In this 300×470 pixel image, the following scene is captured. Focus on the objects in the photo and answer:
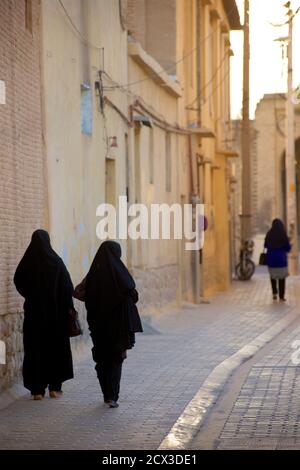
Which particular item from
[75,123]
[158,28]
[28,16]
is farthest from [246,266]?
[28,16]

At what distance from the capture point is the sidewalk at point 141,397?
9172 mm

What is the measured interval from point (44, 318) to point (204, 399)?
164 centimetres

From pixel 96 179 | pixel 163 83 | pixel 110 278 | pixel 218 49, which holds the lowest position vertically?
pixel 110 278

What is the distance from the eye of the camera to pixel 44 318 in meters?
11.3

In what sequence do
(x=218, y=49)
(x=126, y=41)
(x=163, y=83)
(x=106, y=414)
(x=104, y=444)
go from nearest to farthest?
(x=104, y=444) < (x=106, y=414) < (x=126, y=41) < (x=163, y=83) < (x=218, y=49)

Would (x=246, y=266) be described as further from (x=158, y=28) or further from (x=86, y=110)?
(x=86, y=110)

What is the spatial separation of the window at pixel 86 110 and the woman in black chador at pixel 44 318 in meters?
4.40

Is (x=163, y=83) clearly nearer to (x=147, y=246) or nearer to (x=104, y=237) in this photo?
(x=147, y=246)

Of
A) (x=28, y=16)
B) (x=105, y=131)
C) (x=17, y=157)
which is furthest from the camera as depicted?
(x=105, y=131)

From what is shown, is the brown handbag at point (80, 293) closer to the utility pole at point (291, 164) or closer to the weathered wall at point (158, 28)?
the weathered wall at point (158, 28)

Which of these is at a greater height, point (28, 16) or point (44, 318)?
point (28, 16)

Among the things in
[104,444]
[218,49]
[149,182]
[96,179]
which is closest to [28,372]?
[104,444]

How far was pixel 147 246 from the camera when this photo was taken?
2112cm
